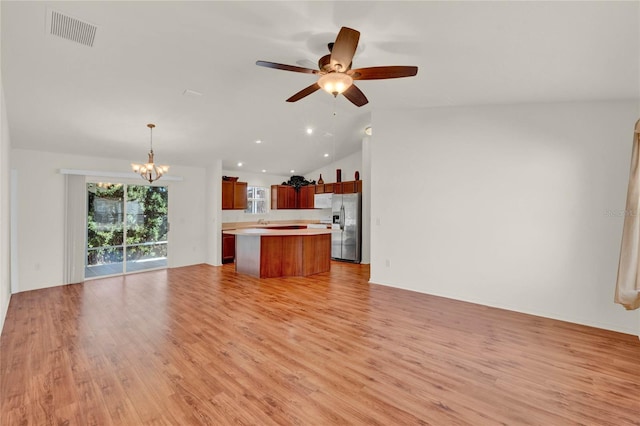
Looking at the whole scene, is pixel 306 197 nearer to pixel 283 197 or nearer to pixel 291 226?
pixel 283 197

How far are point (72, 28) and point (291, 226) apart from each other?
6878 millimetres

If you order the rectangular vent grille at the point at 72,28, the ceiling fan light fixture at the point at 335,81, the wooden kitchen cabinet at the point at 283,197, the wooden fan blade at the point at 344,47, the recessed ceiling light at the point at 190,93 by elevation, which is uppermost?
the recessed ceiling light at the point at 190,93

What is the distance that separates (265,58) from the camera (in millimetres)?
3148

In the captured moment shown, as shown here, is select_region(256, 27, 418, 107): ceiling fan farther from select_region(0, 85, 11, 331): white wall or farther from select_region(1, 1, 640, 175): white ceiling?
select_region(0, 85, 11, 331): white wall

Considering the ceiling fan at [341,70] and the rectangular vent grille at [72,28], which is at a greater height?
the rectangular vent grille at [72,28]

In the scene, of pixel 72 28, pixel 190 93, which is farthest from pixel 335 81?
pixel 190 93

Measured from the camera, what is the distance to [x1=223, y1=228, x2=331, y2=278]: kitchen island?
5.80 metres

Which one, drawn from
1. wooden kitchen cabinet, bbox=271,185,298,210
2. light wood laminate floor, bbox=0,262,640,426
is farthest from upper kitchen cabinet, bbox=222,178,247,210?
light wood laminate floor, bbox=0,262,640,426

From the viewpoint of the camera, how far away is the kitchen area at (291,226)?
589 cm

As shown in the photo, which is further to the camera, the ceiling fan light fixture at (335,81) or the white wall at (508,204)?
the white wall at (508,204)

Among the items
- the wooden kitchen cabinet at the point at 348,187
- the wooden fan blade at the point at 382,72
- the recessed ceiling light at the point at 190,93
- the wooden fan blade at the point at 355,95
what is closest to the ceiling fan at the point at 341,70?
the wooden fan blade at the point at 382,72

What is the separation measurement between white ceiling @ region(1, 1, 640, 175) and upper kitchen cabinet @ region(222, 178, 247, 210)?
8.79ft

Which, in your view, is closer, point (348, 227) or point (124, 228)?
point (124, 228)

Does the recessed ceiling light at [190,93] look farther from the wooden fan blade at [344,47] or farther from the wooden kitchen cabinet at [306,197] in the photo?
the wooden kitchen cabinet at [306,197]
